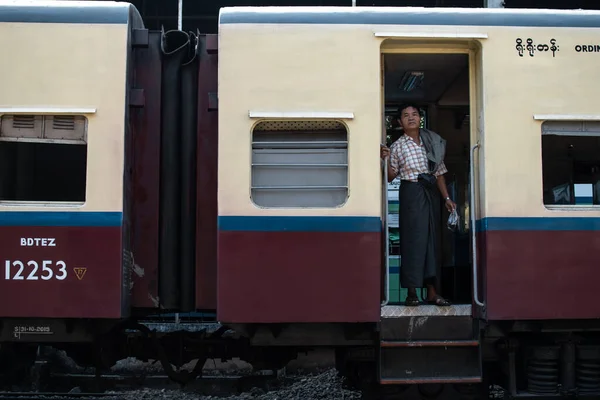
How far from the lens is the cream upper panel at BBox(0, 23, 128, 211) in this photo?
5.06 m

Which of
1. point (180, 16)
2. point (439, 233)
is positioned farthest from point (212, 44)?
point (180, 16)

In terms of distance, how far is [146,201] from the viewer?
17.6 feet

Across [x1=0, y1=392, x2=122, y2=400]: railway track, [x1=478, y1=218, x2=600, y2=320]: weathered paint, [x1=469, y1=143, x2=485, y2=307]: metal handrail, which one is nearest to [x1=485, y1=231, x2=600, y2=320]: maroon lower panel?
[x1=478, y1=218, x2=600, y2=320]: weathered paint

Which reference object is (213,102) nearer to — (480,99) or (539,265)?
(480,99)

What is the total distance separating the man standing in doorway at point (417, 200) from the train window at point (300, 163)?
23.2 inches

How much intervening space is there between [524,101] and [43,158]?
389 cm

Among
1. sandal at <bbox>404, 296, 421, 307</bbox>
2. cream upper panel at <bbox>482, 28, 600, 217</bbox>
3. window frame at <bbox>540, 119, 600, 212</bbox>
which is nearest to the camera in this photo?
cream upper panel at <bbox>482, 28, 600, 217</bbox>

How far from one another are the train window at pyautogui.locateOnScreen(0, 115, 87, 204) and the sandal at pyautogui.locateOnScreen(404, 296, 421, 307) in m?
2.78

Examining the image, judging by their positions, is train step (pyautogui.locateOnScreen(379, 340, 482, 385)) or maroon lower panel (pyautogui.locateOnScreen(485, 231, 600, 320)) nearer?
maroon lower panel (pyautogui.locateOnScreen(485, 231, 600, 320))

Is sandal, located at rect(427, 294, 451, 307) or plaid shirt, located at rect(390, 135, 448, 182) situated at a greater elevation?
plaid shirt, located at rect(390, 135, 448, 182)

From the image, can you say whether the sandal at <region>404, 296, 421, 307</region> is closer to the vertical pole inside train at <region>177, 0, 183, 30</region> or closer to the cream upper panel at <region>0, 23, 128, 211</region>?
the cream upper panel at <region>0, 23, 128, 211</region>

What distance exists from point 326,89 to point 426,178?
125 centimetres

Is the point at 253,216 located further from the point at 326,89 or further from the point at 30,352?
the point at 30,352

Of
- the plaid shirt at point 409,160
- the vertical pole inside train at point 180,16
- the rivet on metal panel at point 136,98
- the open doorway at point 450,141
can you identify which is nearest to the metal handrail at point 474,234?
the plaid shirt at point 409,160
